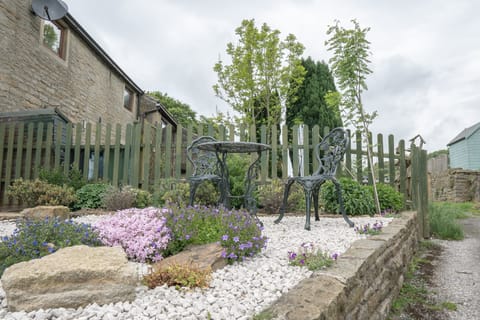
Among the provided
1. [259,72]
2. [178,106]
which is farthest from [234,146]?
[178,106]

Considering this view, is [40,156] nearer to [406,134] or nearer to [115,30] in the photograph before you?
[115,30]

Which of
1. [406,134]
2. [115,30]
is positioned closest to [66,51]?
[115,30]

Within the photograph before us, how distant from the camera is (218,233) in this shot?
2.30m

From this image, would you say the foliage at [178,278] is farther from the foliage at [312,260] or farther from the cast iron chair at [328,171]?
the cast iron chair at [328,171]

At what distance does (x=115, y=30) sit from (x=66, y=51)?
2.36 m

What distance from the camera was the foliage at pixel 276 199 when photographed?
5.15 m

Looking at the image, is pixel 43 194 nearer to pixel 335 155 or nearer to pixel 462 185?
pixel 335 155

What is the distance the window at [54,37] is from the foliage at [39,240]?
7.25 m

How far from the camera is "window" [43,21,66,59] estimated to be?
7723 mm

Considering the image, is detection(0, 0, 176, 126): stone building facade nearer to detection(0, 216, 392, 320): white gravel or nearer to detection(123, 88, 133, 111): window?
Result: detection(123, 88, 133, 111): window

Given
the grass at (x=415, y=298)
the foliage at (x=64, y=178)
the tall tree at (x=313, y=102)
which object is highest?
the tall tree at (x=313, y=102)

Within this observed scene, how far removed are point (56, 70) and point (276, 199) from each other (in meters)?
6.76

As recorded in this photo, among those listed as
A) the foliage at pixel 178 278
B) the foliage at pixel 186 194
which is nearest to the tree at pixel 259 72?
the foliage at pixel 186 194

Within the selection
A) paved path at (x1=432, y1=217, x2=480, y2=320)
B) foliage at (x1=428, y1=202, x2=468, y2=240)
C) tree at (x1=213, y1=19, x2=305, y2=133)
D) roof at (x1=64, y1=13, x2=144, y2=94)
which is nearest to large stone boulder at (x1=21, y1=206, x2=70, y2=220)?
paved path at (x1=432, y1=217, x2=480, y2=320)
